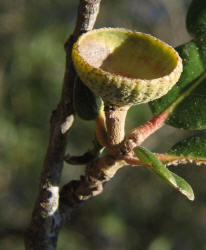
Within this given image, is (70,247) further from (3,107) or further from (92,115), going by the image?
(92,115)

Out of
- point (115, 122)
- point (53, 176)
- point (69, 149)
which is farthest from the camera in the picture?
point (69, 149)

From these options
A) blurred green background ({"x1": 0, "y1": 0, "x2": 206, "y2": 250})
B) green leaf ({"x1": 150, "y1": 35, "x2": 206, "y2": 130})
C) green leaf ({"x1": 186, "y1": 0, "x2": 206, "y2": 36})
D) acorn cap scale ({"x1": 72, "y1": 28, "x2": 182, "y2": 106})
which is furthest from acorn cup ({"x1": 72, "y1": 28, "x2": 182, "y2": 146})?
blurred green background ({"x1": 0, "y1": 0, "x2": 206, "y2": 250})

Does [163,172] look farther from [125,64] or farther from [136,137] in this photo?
[125,64]

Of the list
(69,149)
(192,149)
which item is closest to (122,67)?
(192,149)

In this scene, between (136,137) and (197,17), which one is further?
(197,17)

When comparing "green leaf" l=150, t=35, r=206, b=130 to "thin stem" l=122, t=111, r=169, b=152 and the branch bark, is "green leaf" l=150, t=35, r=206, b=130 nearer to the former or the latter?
"thin stem" l=122, t=111, r=169, b=152

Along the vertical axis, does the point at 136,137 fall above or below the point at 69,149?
above
